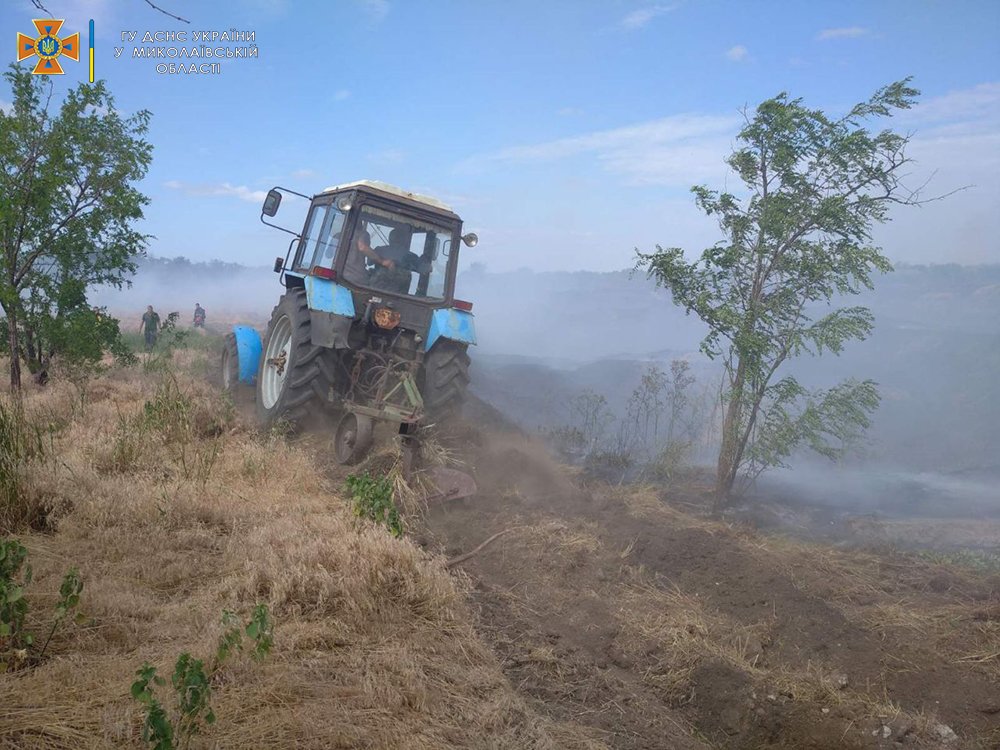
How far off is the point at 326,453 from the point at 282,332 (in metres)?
1.92

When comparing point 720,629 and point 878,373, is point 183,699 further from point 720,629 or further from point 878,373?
point 878,373

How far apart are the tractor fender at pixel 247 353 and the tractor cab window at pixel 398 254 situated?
184 centimetres

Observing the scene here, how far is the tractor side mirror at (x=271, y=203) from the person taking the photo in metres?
7.61

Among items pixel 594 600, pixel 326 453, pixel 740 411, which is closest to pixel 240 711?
pixel 594 600

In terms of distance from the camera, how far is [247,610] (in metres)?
3.27

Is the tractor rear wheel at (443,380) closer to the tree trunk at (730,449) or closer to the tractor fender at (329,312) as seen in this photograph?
the tractor fender at (329,312)

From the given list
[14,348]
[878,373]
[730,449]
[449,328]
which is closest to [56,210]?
[14,348]

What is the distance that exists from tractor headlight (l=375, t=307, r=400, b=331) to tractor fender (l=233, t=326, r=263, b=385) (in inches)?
80.8

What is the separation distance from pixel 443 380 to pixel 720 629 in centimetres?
390

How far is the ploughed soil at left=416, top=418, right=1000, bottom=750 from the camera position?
11.0 ft

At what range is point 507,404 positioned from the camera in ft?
49.0

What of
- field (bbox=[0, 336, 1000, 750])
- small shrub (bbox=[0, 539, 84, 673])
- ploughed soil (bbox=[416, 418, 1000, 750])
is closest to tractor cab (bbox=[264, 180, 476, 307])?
field (bbox=[0, 336, 1000, 750])

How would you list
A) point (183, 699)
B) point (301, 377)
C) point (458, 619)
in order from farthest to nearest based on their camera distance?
1. point (301, 377)
2. point (458, 619)
3. point (183, 699)

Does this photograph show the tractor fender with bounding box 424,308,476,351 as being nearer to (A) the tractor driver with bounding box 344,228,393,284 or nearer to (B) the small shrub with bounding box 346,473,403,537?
(A) the tractor driver with bounding box 344,228,393,284
